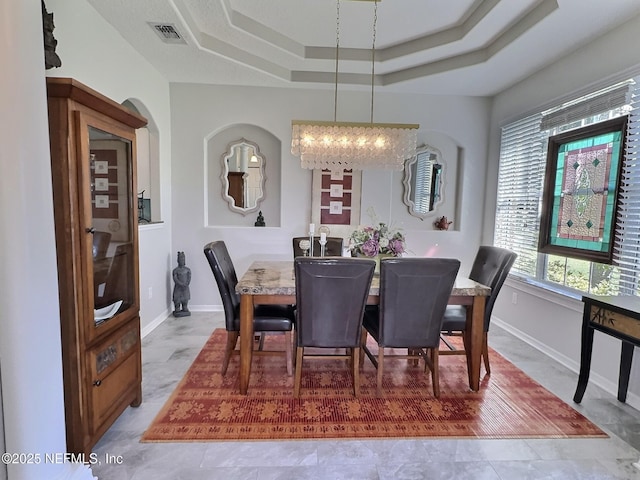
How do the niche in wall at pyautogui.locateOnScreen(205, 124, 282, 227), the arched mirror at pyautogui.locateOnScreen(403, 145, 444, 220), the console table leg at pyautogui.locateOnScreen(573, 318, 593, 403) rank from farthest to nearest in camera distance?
the arched mirror at pyautogui.locateOnScreen(403, 145, 444, 220), the niche in wall at pyautogui.locateOnScreen(205, 124, 282, 227), the console table leg at pyautogui.locateOnScreen(573, 318, 593, 403)

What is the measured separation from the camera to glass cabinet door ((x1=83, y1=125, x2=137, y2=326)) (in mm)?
1691

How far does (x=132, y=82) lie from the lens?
3096 mm

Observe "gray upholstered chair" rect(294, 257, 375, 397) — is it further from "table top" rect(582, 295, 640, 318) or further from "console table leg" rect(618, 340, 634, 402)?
"console table leg" rect(618, 340, 634, 402)

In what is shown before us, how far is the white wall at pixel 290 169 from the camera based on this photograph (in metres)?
4.04

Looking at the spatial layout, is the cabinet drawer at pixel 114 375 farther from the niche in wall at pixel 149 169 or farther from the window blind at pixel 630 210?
the window blind at pixel 630 210

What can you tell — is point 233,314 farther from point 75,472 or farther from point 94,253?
point 75,472

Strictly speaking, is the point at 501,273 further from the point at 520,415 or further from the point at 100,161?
the point at 100,161

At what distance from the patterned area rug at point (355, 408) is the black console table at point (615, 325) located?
402 millimetres

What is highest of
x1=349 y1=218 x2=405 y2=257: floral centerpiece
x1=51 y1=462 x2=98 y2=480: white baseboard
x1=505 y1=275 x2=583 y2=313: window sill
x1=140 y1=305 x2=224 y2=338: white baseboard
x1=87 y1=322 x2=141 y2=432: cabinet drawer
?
x1=349 y1=218 x2=405 y2=257: floral centerpiece

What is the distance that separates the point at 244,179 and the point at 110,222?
2.52 metres

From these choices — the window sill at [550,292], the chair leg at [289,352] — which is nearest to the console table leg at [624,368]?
the window sill at [550,292]

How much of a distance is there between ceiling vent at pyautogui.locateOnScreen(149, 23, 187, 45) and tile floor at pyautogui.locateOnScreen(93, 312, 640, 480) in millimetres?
2830

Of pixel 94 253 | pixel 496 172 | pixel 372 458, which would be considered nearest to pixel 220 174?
pixel 94 253

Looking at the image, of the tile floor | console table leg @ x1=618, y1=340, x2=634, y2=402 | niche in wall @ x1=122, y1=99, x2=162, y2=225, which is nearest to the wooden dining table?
the tile floor
